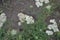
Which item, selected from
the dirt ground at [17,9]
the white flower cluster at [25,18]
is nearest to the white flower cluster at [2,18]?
the dirt ground at [17,9]

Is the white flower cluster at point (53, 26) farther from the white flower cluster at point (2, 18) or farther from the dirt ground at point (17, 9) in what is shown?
the white flower cluster at point (2, 18)

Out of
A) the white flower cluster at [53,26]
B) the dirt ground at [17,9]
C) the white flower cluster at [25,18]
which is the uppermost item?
the dirt ground at [17,9]

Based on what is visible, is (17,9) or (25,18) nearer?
(25,18)

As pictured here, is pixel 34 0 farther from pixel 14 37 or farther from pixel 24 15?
pixel 14 37

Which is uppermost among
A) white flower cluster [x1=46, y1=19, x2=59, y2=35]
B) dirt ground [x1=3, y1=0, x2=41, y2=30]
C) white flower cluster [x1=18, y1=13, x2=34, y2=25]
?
dirt ground [x1=3, y1=0, x2=41, y2=30]

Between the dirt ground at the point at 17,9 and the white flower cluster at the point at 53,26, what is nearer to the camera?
the white flower cluster at the point at 53,26

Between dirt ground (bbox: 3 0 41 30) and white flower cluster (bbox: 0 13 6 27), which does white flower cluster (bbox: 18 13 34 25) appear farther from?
white flower cluster (bbox: 0 13 6 27)

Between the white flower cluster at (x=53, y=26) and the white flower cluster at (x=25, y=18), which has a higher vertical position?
the white flower cluster at (x=25, y=18)

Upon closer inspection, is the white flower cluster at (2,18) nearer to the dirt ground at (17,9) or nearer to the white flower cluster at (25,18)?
the dirt ground at (17,9)

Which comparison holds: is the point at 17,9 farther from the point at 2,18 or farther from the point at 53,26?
the point at 53,26

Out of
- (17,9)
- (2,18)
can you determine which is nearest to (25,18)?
(17,9)

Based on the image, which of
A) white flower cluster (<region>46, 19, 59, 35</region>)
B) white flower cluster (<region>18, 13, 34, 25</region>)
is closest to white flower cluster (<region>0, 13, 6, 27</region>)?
white flower cluster (<region>18, 13, 34, 25</region>)
